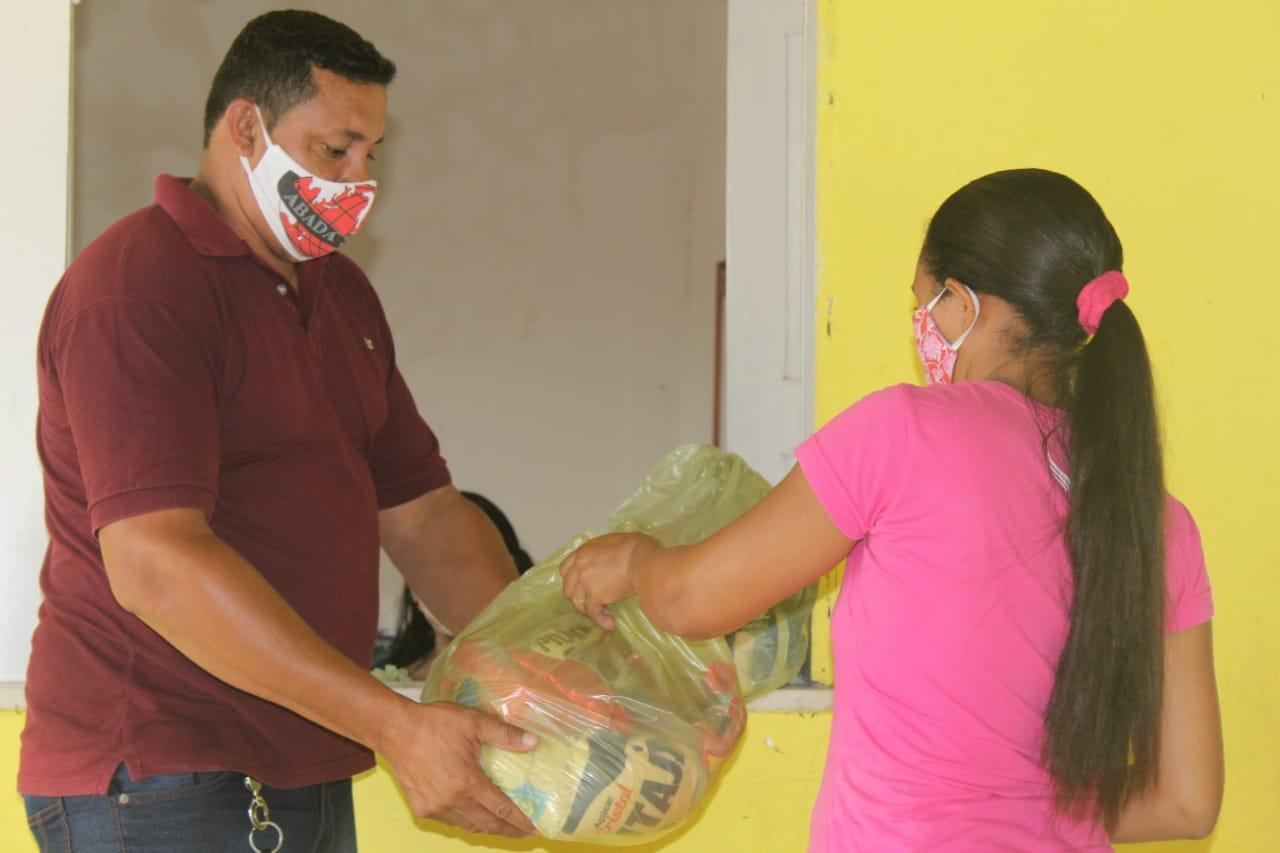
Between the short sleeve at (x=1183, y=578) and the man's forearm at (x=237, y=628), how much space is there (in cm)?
80

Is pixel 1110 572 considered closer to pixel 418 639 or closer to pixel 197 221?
pixel 197 221

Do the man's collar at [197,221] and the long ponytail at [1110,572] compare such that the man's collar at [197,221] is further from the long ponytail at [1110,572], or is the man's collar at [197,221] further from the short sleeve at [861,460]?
the long ponytail at [1110,572]

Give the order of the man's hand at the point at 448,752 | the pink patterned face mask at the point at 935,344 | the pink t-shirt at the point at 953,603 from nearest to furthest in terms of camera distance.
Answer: the pink t-shirt at the point at 953,603 → the pink patterned face mask at the point at 935,344 → the man's hand at the point at 448,752

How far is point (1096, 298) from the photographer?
124cm

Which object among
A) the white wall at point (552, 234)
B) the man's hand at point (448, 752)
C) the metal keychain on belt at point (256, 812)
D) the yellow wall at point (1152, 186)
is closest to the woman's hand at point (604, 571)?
the man's hand at point (448, 752)

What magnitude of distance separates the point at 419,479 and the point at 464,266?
8.37ft

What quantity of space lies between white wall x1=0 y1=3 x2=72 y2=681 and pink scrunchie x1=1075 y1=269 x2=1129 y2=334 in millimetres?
1475

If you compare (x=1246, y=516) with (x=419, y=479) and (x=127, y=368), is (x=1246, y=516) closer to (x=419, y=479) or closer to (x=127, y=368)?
(x=419, y=479)

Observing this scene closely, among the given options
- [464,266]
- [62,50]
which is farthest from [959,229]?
[464,266]

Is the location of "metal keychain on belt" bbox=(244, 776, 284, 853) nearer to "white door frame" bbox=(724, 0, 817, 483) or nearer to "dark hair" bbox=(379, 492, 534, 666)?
"white door frame" bbox=(724, 0, 817, 483)

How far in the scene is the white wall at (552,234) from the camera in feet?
A: 14.3

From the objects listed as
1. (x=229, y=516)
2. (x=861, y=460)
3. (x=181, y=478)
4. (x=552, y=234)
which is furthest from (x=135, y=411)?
(x=552, y=234)

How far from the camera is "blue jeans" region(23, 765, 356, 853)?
4.57 feet

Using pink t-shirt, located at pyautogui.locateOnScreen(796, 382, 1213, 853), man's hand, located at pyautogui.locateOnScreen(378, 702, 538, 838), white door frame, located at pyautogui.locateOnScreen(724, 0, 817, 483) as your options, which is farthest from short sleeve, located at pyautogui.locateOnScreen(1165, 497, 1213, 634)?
white door frame, located at pyautogui.locateOnScreen(724, 0, 817, 483)
